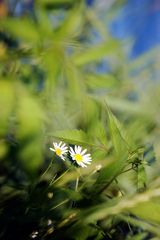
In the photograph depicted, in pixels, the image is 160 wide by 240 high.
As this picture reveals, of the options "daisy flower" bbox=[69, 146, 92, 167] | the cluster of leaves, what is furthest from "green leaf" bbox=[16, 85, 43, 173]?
"daisy flower" bbox=[69, 146, 92, 167]

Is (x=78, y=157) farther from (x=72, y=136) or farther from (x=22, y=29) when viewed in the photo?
(x=22, y=29)

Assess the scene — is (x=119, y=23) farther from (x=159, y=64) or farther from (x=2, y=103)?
(x=2, y=103)

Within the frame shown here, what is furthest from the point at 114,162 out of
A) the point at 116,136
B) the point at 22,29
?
the point at 22,29

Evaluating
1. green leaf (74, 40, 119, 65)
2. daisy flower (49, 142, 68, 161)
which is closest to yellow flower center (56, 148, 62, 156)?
daisy flower (49, 142, 68, 161)

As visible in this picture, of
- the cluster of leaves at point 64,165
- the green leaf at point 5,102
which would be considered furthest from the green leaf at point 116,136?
the green leaf at point 5,102

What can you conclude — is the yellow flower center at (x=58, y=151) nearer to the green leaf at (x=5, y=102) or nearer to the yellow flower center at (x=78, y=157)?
the yellow flower center at (x=78, y=157)

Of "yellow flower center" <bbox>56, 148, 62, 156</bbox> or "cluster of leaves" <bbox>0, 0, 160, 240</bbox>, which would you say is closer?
"cluster of leaves" <bbox>0, 0, 160, 240</bbox>

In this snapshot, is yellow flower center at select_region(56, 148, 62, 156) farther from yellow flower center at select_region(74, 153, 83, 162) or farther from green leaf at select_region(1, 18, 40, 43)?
green leaf at select_region(1, 18, 40, 43)

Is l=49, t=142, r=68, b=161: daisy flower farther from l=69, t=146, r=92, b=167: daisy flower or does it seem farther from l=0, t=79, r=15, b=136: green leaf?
l=0, t=79, r=15, b=136: green leaf

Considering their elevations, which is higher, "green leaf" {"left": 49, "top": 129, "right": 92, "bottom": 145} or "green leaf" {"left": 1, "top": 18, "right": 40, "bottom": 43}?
"green leaf" {"left": 1, "top": 18, "right": 40, "bottom": 43}
